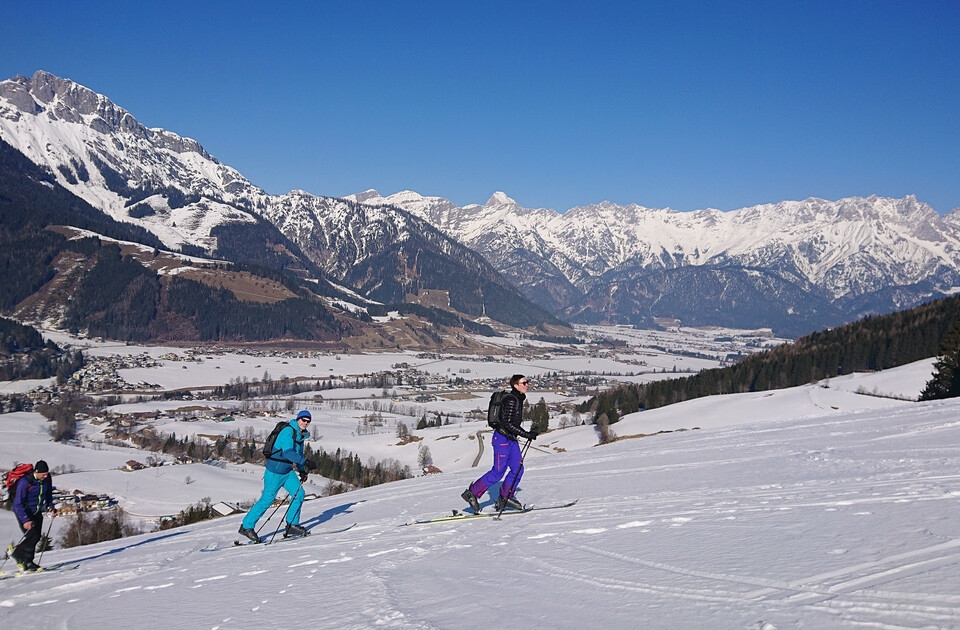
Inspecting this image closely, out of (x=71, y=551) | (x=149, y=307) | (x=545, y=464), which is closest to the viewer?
(x=71, y=551)

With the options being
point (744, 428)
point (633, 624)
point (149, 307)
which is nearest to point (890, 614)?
point (633, 624)

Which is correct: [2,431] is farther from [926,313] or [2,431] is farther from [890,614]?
[926,313]

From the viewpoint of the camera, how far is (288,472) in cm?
1120

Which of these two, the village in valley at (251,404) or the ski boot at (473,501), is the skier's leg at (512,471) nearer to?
the ski boot at (473,501)

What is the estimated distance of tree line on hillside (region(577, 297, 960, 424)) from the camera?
69.9 metres

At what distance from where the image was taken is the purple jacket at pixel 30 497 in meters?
10.4

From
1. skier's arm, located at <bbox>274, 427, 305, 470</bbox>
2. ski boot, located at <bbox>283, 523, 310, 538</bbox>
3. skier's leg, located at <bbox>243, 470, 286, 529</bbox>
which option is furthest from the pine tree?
skier's leg, located at <bbox>243, 470, 286, 529</bbox>

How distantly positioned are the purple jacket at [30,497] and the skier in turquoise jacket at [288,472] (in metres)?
3.33

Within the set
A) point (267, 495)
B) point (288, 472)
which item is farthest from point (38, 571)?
point (288, 472)

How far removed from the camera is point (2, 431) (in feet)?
241

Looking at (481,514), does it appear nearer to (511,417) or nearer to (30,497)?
(511,417)

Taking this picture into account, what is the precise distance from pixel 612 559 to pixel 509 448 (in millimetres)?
4337

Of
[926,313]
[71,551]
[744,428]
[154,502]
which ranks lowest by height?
[154,502]

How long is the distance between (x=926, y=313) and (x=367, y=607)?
89.9 meters
